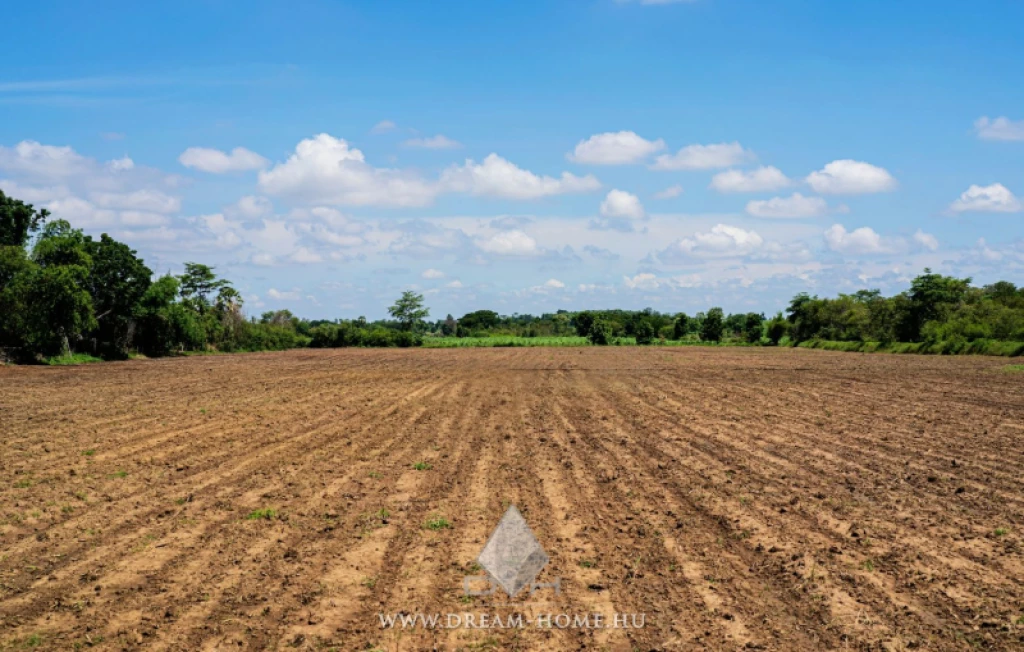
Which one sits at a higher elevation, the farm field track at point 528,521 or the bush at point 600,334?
the bush at point 600,334

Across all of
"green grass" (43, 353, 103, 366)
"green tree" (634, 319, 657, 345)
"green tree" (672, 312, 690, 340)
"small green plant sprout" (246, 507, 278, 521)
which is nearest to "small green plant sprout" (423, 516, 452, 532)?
"small green plant sprout" (246, 507, 278, 521)

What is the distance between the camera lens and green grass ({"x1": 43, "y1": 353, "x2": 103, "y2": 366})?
42500mm

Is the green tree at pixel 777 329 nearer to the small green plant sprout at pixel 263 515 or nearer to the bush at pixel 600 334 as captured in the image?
the bush at pixel 600 334

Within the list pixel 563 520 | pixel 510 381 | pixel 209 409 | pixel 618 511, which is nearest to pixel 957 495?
pixel 618 511

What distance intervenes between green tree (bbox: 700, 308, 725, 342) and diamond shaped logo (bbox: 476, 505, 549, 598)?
90.7 metres

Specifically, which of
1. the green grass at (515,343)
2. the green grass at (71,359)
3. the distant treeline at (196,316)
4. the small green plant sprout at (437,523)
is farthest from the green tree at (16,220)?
the small green plant sprout at (437,523)

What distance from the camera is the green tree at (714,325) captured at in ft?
310

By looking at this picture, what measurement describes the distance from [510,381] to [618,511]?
22244mm

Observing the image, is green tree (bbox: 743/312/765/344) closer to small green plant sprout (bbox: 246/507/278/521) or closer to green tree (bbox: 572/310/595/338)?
green tree (bbox: 572/310/595/338)

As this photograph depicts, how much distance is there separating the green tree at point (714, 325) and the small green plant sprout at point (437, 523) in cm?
9080

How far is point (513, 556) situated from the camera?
7.14 m

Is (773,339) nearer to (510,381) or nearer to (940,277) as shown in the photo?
(940,277)

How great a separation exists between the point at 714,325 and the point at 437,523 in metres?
91.5

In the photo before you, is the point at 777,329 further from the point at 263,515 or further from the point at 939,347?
the point at 263,515
